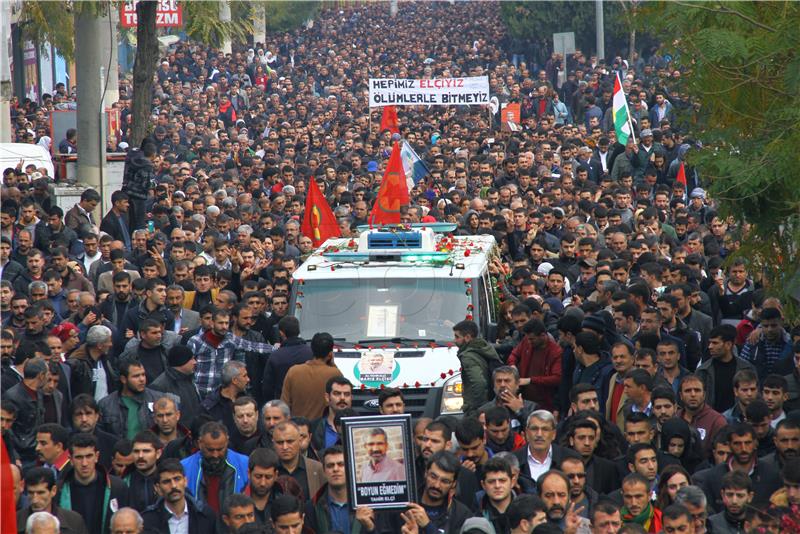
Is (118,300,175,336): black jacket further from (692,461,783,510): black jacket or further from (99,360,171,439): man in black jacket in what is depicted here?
(692,461,783,510): black jacket

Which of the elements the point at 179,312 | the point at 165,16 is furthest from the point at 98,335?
the point at 165,16

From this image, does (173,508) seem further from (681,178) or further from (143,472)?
(681,178)

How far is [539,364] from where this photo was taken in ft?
42.7

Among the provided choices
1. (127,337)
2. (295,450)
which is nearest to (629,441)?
(295,450)

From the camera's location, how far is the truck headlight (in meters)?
12.8

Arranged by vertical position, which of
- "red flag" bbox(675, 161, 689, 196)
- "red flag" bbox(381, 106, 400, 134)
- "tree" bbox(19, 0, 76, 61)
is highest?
"tree" bbox(19, 0, 76, 61)

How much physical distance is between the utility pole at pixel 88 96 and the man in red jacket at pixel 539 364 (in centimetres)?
1252

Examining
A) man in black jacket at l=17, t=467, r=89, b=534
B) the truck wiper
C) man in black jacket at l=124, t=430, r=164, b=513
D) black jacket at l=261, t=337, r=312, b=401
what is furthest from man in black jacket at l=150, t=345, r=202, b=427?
man in black jacket at l=17, t=467, r=89, b=534

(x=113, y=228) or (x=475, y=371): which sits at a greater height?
(x=113, y=228)

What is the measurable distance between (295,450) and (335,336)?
10.9ft

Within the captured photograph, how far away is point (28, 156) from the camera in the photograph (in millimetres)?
24781

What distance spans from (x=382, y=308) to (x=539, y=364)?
1.45 metres

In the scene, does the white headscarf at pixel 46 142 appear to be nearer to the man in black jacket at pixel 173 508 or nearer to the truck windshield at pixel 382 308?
the truck windshield at pixel 382 308

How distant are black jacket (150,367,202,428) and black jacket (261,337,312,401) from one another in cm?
80
